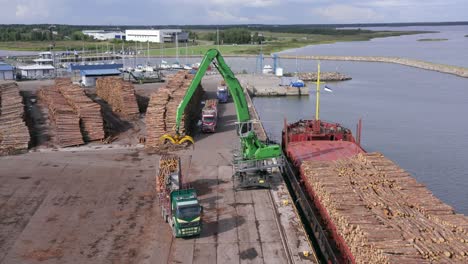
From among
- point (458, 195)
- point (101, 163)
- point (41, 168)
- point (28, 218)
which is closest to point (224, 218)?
point (28, 218)

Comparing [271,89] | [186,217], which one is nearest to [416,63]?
[271,89]

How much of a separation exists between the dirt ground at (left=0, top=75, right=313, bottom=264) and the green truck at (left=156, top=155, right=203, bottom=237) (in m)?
0.57

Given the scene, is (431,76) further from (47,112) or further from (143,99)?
(47,112)

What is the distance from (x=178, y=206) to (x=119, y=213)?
5174 millimetres

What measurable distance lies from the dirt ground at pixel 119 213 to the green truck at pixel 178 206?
1.88 feet

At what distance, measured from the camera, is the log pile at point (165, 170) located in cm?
2416

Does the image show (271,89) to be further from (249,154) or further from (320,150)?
(249,154)

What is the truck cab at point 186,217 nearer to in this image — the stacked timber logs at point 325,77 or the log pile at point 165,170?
the log pile at point 165,170

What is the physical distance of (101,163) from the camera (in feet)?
104

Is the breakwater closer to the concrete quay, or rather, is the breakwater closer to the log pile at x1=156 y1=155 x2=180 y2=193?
the concrete quay

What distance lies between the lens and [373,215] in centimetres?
1753

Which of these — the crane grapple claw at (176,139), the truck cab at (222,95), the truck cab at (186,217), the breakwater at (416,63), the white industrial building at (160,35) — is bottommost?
the truck cab at (186,217)

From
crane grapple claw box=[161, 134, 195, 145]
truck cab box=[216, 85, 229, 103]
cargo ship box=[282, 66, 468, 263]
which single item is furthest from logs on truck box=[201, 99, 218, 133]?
truck cab box=[216, 85, 229, 103]

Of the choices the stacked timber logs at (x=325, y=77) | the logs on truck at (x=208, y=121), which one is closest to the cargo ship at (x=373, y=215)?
the logs on truck at (x=208, y=121)
